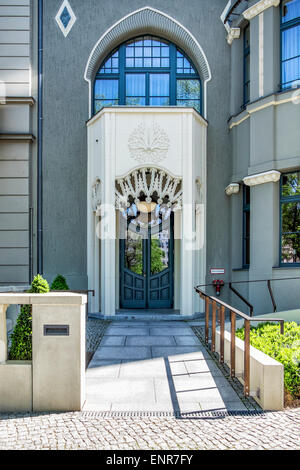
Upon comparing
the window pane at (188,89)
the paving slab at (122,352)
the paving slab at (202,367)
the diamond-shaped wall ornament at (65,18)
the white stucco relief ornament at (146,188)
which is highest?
the diamond-shaped wall ornament at (65,18)

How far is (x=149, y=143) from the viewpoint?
10.2 metres

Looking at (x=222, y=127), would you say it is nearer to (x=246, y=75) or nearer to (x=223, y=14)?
(x=246, y=75)

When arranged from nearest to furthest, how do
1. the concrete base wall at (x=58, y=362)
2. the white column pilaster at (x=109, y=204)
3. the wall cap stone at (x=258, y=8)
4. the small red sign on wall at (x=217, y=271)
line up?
the concrete base wall at (x=58, y=362) < the wall cap stone at (x=258, y=8) < the white column pilaster at (x=109, y=204) < the small red sign on wall at (x=217, y=271)

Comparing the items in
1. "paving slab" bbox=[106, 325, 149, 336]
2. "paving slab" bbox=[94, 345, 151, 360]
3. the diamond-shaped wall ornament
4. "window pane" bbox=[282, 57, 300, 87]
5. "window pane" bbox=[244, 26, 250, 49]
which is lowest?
"paving slab" bbox=[106, 325, 149, 336]

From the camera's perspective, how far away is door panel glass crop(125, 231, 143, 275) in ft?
38.4

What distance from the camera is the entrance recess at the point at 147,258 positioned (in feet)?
38.3

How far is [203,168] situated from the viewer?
1130cm

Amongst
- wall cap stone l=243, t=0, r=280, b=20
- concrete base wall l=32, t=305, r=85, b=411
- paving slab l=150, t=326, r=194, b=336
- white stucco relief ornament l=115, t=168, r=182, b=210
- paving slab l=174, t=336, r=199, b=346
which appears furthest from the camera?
white stucco relief ornament l=115, t=168, r=182, b=210

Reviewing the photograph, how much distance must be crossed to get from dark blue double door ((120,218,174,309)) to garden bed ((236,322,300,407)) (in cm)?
441

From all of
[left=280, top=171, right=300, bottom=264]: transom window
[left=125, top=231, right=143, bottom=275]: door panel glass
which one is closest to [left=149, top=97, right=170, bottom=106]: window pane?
[left=125, top=231, right=143, bottom=275]: door panel glass

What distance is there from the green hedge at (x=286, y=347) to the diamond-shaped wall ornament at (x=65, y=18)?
31.4ft

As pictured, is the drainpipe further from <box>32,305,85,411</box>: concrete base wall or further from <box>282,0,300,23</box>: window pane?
<box>32,305,85,411</box>: concrete base wall

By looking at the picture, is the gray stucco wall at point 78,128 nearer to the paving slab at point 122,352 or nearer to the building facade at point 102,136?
the building facade at point 102,136

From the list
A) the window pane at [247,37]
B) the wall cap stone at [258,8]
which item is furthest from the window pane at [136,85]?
the wall cap stone at [258,8]
